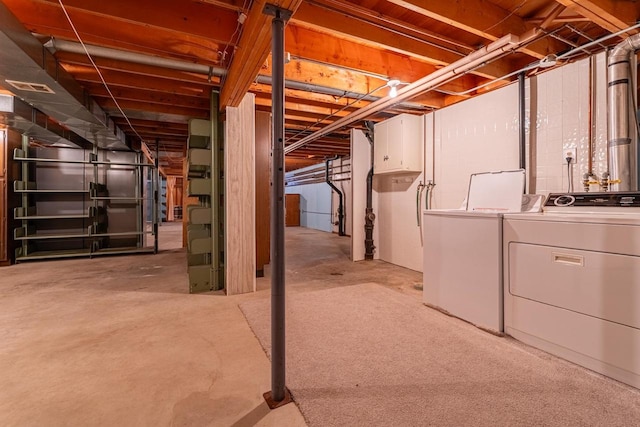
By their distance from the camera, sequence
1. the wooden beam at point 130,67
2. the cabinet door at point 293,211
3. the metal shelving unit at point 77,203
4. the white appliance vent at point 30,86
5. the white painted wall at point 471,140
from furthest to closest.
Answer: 1. the cabinet door at point 293,211
2. the metal shelving unit at point 77,203
3. the white painted wall at point 471,140
4. the wooden beam at point 130,67
5. the white appliance vent at point 30,86

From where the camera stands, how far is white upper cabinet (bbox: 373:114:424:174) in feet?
13.2

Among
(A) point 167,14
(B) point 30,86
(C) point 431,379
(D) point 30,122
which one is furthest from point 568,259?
(D) point 30,122

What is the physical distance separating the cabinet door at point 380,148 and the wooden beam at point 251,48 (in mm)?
2422

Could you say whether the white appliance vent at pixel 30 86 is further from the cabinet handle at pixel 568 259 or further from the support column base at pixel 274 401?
the cabinet handle at pixel 568 259

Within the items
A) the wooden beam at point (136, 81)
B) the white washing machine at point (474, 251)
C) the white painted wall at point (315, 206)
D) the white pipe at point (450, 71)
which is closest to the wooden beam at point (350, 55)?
the white pipe at point (450, 71)

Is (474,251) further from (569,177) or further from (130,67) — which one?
(130,67)

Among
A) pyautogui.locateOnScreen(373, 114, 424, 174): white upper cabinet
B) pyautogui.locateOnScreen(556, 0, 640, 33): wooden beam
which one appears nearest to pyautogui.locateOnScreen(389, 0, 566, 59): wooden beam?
pyautogui.locateOnScreen(556, 0, 640, 33): wooden beam

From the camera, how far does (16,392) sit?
147cm

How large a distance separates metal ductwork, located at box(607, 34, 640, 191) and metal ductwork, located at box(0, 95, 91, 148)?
225 inches

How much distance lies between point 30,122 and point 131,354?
3.63 metres

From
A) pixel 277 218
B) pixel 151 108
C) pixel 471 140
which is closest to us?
pixel 277 218

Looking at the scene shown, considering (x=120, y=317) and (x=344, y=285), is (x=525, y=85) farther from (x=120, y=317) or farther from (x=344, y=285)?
(x=120, y=317)

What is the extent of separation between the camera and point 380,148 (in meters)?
4.46

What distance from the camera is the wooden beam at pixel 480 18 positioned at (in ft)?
6.48
